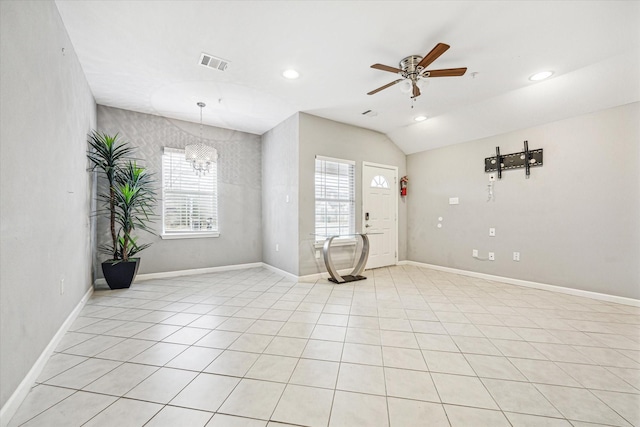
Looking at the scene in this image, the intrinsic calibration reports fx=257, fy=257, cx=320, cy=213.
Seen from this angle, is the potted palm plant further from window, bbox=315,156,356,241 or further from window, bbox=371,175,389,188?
window, bbox=371,175,389,188

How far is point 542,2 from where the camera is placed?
197 cm

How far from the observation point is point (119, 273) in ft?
11.8

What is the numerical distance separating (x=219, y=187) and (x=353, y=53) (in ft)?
11.0

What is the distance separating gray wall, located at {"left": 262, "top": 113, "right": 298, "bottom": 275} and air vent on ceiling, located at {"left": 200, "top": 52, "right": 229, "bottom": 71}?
145cm

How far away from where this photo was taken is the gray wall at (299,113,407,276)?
4.13 m

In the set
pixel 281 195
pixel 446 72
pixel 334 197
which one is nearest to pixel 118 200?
pixel 281 195

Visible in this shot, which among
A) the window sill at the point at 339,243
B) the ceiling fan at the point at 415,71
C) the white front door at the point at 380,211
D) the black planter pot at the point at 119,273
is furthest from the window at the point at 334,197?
the black planter pot at the point at 119,273

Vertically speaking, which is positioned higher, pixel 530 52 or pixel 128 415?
pixel 530 52

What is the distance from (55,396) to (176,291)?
2.11 metres

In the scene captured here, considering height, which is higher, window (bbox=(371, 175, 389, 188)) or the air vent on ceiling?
the air vent on ceiling

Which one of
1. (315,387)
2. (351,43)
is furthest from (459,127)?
(315,387)

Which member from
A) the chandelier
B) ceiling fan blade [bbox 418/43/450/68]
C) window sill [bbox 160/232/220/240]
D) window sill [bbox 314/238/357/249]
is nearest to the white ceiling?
ceiling fan blade [bbox 418/43/450/68]

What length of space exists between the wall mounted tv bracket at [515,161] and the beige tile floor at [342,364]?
6.38ft

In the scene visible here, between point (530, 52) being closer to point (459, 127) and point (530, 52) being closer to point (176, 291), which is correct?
point (459, 127)
